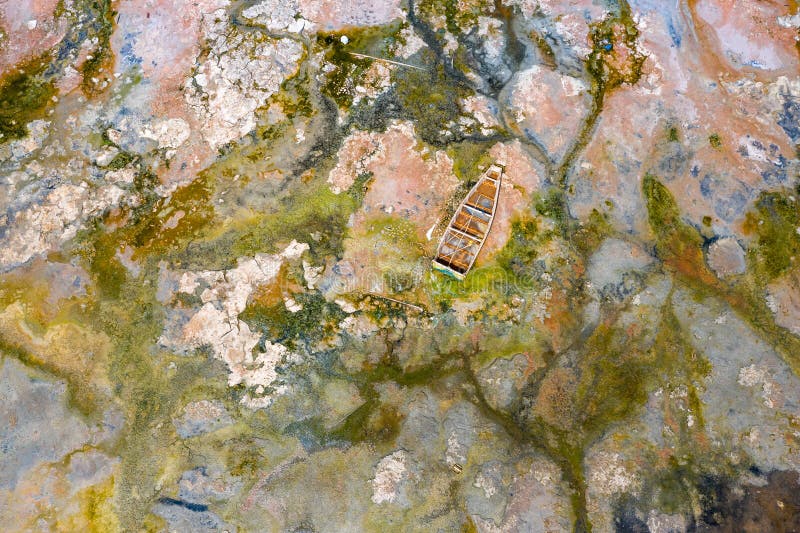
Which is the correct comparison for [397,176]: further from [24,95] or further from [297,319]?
[24,95]

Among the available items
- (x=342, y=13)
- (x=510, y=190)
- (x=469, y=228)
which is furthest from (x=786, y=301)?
(x=342, y=13)

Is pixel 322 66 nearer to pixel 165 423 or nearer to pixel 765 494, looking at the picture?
pixel 165 423

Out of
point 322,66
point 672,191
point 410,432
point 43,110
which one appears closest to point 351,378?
point 410,432

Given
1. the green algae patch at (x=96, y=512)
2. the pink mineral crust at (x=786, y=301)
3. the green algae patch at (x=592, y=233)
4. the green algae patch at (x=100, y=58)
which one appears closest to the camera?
the green algae patch at (x=96, y=512)

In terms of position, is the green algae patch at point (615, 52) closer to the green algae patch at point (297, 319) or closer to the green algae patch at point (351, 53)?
the green algae patch at point (351, 53)

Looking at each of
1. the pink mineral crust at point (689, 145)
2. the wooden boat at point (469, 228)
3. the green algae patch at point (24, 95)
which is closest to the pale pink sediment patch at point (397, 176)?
the wooden boat at point (469, 228)
